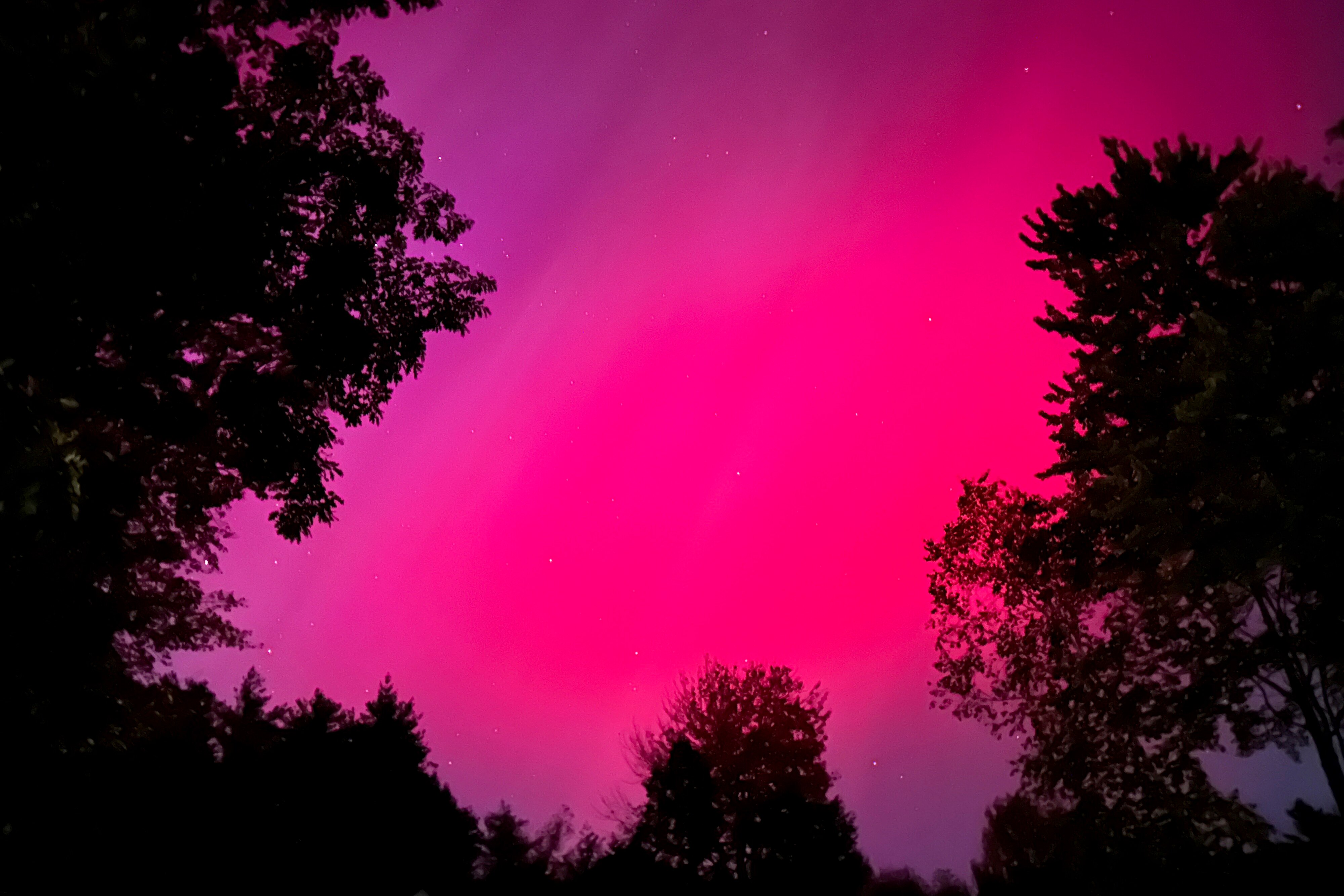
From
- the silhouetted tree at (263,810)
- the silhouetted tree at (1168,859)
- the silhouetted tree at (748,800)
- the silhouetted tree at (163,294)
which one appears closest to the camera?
the silhouetted tree at (163,294)

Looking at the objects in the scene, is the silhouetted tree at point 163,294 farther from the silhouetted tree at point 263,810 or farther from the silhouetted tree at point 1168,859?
the silhouetted tree at point 1168,859

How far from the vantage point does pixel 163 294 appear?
8.63 m

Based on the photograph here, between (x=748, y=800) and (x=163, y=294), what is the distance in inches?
1420

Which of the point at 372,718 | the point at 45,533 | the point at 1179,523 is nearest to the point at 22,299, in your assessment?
the point at 45,533

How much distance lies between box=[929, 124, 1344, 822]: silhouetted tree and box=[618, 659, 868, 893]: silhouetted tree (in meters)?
15.1

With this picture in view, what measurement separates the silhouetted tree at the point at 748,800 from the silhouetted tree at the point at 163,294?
24.4 m

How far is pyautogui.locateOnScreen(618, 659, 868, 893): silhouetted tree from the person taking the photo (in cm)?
3198

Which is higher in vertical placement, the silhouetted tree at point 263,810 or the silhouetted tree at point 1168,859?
the silhouetted tree at point 263,810

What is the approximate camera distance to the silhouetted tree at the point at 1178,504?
9.66 metres

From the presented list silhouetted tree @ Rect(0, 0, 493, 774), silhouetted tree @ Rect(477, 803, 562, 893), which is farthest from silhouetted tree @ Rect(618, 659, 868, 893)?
silhouetted tree @ Rect(0, 0, 493, 774)

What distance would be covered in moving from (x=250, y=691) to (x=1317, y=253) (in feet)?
132

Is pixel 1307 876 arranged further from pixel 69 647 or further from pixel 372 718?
pixel 372 718

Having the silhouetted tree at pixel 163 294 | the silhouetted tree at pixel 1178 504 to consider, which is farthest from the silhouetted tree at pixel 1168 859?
the silhouetted tree at pixel 163 294

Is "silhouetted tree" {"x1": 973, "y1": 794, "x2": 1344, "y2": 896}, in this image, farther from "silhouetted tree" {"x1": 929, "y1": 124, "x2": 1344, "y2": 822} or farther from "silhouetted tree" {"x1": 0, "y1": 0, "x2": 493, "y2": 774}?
"silhouetted tree" {"x1": 0, "y1": 0, "x2": 493, "y2": 774}
